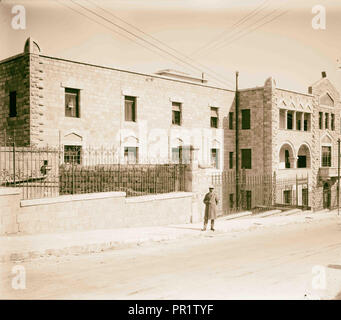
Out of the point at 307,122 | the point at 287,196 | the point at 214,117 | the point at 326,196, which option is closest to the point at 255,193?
the point at 287,196

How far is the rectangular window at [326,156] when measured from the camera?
37.1 m

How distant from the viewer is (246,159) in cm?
3162

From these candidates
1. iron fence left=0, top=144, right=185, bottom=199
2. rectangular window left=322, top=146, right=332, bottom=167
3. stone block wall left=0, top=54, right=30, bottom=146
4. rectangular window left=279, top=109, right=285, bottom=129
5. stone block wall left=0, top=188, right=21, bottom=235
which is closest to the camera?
stone block wall left=0, top=188, right=21, bottom=235

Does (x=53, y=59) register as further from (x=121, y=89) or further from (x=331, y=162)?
(x=331, y=162)

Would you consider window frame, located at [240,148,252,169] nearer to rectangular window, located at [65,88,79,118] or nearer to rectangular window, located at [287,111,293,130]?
rectangular window, located at [287,111,293,130]

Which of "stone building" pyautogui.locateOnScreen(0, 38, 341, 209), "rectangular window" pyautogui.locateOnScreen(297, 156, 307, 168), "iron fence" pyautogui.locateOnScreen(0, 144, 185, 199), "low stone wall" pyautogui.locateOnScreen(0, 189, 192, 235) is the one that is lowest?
"low stone wall" pyautogui.locateOnScreen(0, 189, 192, 235)

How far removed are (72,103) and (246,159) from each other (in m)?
15.4

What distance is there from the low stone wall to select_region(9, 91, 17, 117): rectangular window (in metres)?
10.2

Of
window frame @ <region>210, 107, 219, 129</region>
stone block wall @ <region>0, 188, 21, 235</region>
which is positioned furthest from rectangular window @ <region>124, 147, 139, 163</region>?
stone block wall @ <region>0, 188, 21, 235</region>

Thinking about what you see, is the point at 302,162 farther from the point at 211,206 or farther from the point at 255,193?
the point at 211,206

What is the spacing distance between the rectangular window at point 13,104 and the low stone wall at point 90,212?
33.5 ft

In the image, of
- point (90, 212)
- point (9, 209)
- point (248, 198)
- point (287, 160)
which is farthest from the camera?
point (287, 160)

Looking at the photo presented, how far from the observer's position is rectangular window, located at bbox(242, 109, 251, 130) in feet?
103

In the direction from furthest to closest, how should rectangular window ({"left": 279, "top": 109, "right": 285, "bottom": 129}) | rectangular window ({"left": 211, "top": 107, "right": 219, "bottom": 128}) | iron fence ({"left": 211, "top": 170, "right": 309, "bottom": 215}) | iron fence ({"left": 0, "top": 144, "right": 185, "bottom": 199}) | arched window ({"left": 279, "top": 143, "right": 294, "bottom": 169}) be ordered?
1. arched window ({"left": 279, "top": 143, "right": 294, "bottom": 169})
2. rectangular window ({"left": 279, "top": 109, "right": 285, "bottom": 129})
3. rectangular window ({"left": 211, "top": 107, "right": 219, "bottom": 128})
4. iron fence ({"left": 211, "top": 170, "right": 309, "bottom": 215})
5. iron fence ({"left": 0, "top": 144, "right": 185, "bottom": 199})
